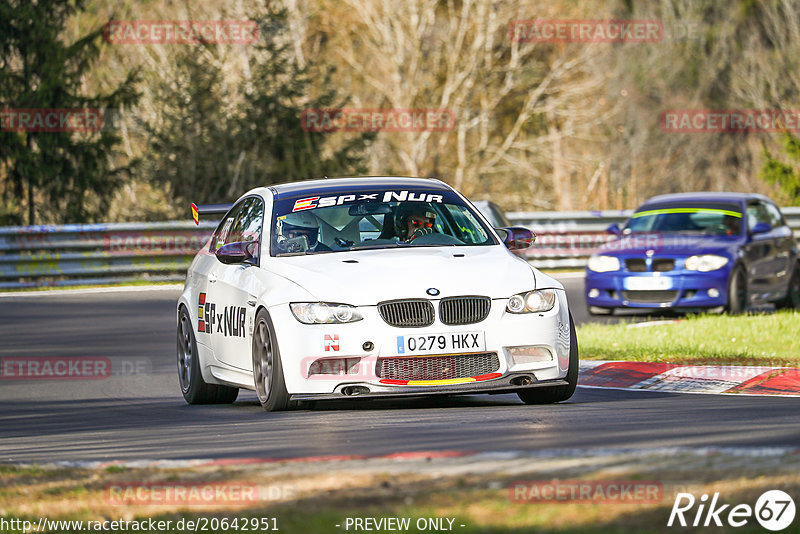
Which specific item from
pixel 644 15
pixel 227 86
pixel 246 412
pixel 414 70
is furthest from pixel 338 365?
pixel 644 15

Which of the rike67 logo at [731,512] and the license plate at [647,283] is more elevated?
the rike67 logo at [731,512]

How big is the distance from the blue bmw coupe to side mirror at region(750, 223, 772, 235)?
2 centimetres

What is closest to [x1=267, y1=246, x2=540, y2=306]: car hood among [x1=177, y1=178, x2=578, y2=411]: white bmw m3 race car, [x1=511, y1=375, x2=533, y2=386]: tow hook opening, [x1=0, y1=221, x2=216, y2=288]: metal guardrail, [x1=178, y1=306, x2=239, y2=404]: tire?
[x1=177, y1=178, x2=578, y2=411]: white bmw m3 race car

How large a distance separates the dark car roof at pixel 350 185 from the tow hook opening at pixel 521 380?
6.65ft

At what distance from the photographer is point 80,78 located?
31703 millimetres

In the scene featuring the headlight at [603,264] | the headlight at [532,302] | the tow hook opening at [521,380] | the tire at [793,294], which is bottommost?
the tire at [793,294]

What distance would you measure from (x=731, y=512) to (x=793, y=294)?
1517 cm

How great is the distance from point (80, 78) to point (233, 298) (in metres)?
22.2

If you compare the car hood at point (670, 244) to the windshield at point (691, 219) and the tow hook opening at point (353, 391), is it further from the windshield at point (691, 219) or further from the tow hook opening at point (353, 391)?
the tow hook opening at point (353, 391)

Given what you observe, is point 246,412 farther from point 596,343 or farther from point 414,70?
point 414,70

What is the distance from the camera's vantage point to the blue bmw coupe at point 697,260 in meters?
18.1

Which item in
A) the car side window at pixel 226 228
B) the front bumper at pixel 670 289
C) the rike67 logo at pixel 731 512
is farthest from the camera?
the front bumper at pixel 670 289

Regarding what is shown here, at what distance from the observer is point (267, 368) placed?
32.5 feet

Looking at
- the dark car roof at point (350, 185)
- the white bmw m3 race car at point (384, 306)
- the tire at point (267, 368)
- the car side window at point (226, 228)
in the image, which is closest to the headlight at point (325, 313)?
the white bmw m3 race car at point (384, 306)
